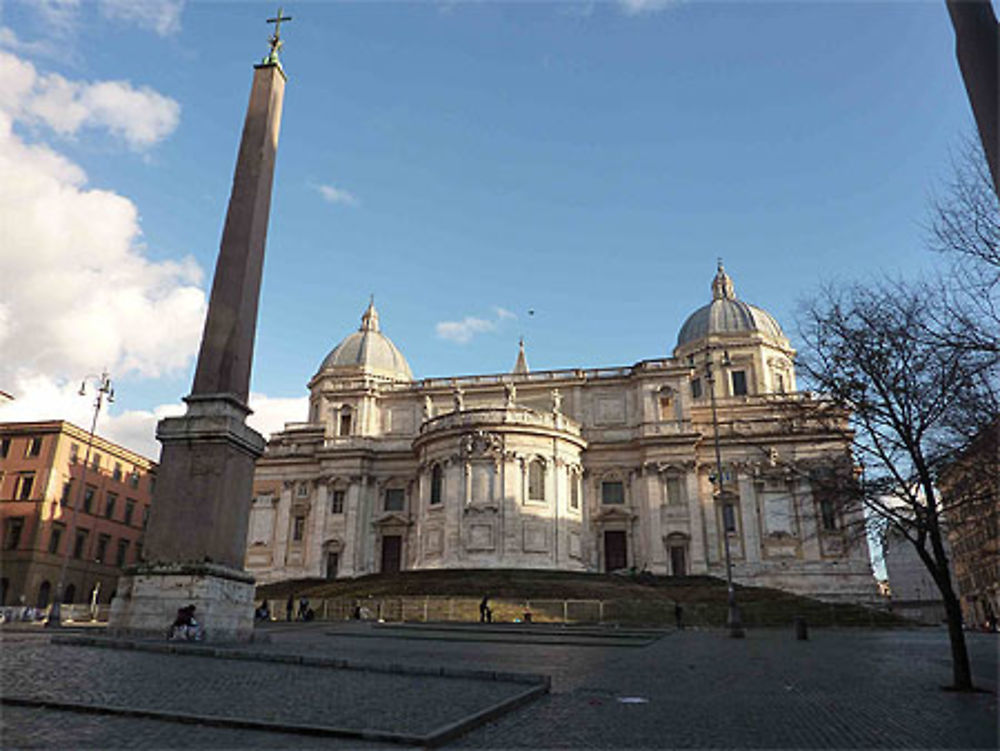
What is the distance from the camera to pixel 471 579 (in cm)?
3969

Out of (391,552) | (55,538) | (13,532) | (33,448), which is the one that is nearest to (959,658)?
(391,552)

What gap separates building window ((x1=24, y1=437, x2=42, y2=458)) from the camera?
53750mm

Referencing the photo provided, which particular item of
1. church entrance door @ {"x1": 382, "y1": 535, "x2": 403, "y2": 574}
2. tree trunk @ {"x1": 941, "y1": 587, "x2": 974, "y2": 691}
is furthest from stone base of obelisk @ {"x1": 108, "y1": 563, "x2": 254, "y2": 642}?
church entrance door @ {"x1": 382, "y1": 535, "x2": 403, "y2": 574}

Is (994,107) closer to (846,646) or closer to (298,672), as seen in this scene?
(298,672)

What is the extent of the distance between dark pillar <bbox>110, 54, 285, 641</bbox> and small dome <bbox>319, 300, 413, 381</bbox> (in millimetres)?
48366

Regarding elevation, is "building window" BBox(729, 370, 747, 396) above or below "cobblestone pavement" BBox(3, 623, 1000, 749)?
above

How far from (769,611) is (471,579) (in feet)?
49.8

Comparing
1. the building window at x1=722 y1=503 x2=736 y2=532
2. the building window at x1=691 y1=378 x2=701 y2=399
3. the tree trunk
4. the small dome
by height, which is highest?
the small dome

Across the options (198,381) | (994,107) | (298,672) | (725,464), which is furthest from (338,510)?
(994,107)

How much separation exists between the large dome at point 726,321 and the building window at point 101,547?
50.4 meters

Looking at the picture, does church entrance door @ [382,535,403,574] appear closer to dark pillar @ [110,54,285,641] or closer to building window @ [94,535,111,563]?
building window @ [94,535,111,563]

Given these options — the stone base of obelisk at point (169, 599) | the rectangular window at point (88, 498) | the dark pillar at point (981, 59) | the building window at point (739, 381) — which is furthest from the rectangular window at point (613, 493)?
the dark pillar at point (981, 59)

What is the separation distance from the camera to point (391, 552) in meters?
54.1

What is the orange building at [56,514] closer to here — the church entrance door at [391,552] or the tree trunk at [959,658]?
the church entrance door at [391,552]
